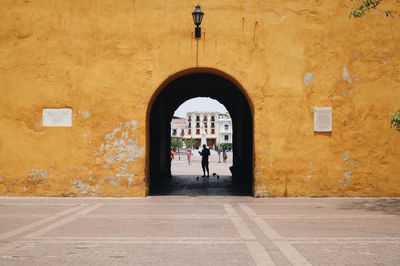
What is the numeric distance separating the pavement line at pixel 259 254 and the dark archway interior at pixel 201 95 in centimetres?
993

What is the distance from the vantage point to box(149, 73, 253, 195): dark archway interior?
17.0m

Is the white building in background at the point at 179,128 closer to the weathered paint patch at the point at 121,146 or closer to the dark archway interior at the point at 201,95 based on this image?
the dark archway interior at the point at 201,95

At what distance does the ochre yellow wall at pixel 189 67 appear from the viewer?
37.0ft

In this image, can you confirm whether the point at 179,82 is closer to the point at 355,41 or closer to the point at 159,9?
the point at 159,9

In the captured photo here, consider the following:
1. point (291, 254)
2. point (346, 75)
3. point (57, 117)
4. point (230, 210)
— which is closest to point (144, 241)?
point (291, 254)

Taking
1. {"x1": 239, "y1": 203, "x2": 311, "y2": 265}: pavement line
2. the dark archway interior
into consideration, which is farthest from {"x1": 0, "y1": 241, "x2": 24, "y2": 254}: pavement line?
the dark archway interior

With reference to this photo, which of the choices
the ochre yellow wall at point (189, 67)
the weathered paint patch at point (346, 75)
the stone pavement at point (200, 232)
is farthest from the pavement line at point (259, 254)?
the weathered paint patch at point (346, 75)

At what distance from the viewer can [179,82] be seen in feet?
56.3

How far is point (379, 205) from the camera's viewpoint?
9883mm

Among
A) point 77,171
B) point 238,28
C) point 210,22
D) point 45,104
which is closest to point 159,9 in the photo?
point 210,22

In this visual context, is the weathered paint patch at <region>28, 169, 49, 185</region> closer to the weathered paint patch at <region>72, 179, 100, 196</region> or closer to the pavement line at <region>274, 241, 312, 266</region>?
the weathered paint patch at <region>72, 179, 100, 196</region>

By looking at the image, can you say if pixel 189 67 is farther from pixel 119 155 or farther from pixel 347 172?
pixel 347 172

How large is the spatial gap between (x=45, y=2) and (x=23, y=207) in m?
5.28

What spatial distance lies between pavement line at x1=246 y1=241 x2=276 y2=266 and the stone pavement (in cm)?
1
